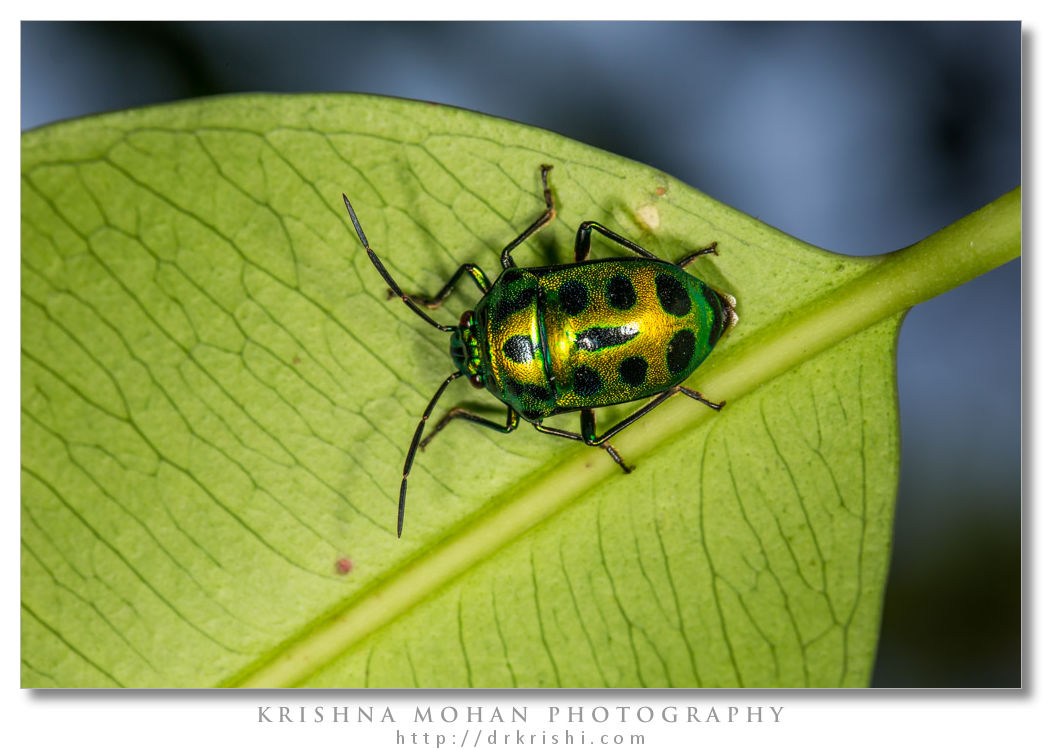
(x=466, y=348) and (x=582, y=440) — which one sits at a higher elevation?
(x=466, y=348)

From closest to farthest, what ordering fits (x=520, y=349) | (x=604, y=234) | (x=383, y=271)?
(x=383, y=271)
(x=604, y=234)
(x=520, y=349)

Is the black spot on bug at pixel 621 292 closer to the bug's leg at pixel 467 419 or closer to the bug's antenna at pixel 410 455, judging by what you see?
the bug's leg at pixel 467 419

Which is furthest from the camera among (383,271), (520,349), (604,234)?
(520,349)

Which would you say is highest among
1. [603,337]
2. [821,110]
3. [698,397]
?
[821,110]

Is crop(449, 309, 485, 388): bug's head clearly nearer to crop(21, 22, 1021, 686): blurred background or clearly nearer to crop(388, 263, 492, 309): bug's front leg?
crop(388, 263, 492, 309): bug's front leg

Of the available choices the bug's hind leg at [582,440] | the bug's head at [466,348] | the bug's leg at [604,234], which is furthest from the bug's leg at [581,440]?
the bug's leg at [604,234]

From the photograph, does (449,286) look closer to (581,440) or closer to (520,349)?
(520,349)

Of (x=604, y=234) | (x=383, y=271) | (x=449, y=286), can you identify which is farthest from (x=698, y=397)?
(x=383, y=271)
